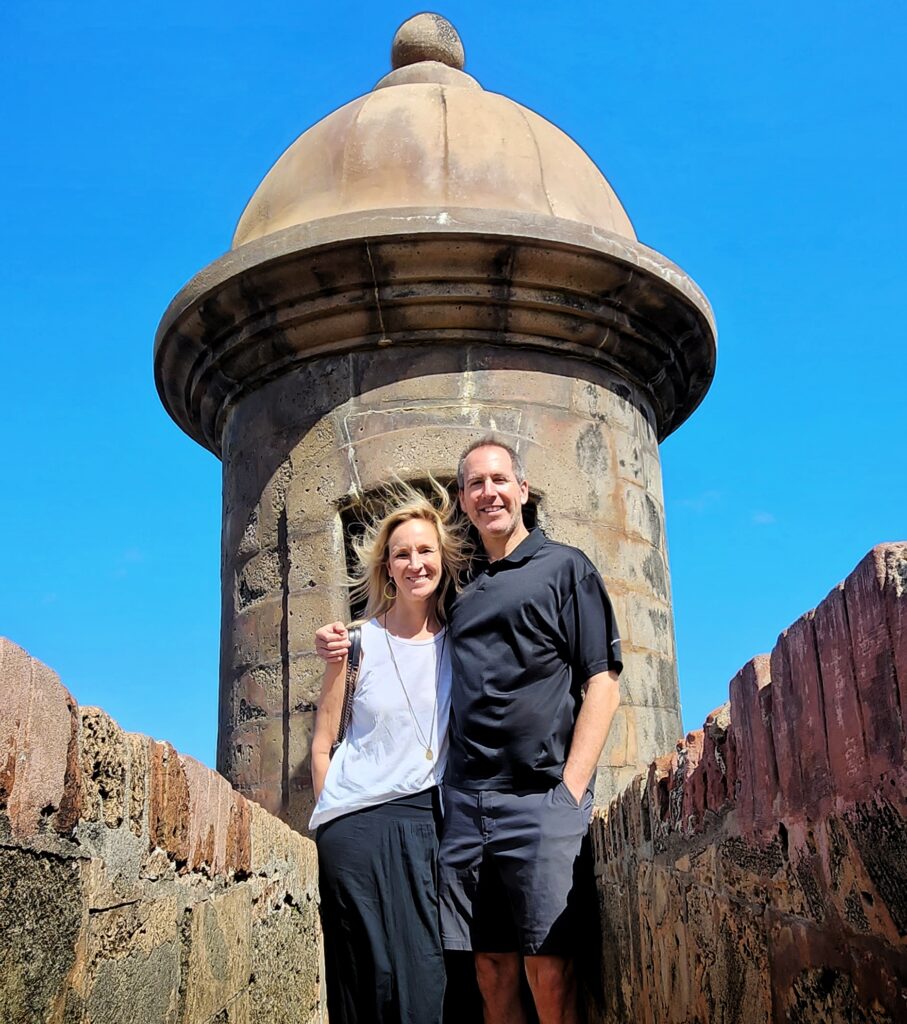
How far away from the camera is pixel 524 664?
119 inches

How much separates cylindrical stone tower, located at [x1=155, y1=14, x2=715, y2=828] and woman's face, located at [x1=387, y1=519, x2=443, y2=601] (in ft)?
5.71

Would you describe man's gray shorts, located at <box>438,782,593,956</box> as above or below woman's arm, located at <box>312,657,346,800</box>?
below

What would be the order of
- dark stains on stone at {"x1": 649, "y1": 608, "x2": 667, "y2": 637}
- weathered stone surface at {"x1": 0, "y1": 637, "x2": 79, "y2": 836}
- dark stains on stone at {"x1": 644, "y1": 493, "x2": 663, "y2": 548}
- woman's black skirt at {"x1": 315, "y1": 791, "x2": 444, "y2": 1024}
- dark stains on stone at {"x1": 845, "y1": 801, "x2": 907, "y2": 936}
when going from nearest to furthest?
dark stains on stone at {"x1": 845, "y1": 801, "x2": 907, "y2": 936} → weathered stone surface at {"x1": 0, "y1": 637, "x2": 79, "y2": 836} → woman's black skirt at {"x1": 315, "y1": 791, "x2": 444, "y2": 1024} → dark stains on stone at {"x1": 649, "y1": 608, "x2": 667, "y2": 637} → dark stains on stone at {"x1": 644, "y1": 493, "x2": 663, "y2": 548}

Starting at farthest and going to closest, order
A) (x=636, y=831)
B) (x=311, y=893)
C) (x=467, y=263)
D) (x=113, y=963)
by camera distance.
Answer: (x=467, y=263) < (x=311, y=893) < (x=636, y=831) < (x=113, y=963)

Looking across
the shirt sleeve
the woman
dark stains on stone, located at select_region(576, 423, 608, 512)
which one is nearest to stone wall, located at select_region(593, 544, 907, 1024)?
the shirt sleeve

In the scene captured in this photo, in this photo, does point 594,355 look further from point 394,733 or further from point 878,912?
point 878,912

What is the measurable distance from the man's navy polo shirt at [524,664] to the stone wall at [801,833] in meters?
0.58

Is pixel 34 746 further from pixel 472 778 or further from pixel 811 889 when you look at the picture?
pixel 472 778

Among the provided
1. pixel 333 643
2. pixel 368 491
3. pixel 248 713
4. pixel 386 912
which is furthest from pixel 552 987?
pixel 368 491

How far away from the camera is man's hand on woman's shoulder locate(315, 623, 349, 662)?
10.4 ft

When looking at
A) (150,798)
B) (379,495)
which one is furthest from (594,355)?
(150,798)

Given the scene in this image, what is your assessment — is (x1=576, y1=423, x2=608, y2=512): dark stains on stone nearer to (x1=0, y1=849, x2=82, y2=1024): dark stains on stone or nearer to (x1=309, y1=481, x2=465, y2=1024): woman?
(x1=309, y1=481, x2=465, y2=1024): woman

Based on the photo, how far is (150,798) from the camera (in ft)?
5.68

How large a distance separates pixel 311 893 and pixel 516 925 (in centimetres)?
66
